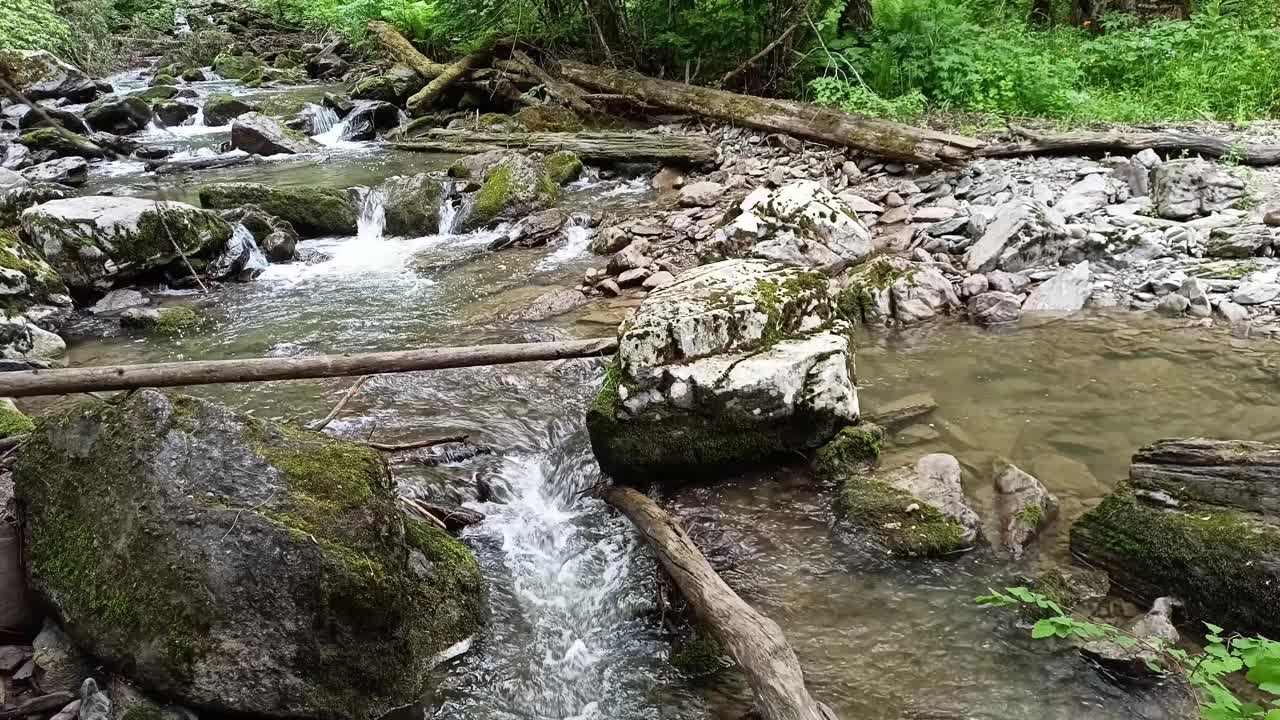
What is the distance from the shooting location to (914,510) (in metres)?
4.36

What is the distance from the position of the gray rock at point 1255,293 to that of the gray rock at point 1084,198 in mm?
1661

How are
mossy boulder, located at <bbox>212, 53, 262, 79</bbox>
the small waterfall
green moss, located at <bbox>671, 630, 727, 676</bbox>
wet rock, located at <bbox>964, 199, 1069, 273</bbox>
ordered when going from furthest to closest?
1. mossy boulder, located at <bbox>212, 53, 262, 79</bbox>
2. the small waterfall
3. wet rock, located at <bbox>964, 199, 1069, 273</bbox>
4. green moss, located at <bbox>671, 630, 727, 676</bbox>

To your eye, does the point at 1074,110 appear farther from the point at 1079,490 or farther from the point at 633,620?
the point at 633,620

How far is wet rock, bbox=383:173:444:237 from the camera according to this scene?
1045 cm

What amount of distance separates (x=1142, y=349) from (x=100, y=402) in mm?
6797

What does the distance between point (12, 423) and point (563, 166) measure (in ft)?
27.2

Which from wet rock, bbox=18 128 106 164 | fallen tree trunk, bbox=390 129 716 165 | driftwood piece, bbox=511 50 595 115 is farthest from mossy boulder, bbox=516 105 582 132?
wet rock, bbox=18 128 106 164

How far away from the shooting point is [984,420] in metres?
5.40

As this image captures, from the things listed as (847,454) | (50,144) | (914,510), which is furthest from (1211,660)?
(50,144)

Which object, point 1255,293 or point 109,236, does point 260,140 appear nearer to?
point 109,236

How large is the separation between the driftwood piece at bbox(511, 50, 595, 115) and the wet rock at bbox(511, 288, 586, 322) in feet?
23.1

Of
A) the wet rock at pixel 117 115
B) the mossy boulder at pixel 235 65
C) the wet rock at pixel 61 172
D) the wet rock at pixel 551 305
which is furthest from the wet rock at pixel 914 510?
the mossy boulder at pixel 235 65

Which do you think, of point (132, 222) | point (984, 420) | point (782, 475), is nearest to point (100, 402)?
point (782, 475)

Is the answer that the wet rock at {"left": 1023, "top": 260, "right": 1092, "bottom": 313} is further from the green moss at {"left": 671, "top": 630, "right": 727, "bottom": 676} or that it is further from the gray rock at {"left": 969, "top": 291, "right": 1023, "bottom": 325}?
the green moss at {"left": 671, "top": 630, "right": 727, "bottom": 676}
